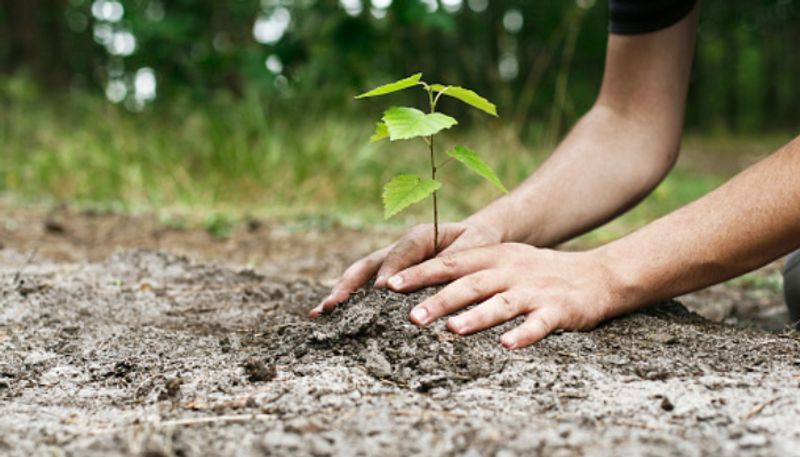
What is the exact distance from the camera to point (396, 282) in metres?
1.65

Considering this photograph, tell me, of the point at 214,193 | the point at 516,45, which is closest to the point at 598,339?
the point at 214,193

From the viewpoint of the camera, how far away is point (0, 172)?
5078mm

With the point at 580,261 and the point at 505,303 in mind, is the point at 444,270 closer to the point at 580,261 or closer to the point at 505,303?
the point at 505,303

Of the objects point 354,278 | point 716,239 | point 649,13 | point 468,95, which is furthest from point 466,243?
point 649,13

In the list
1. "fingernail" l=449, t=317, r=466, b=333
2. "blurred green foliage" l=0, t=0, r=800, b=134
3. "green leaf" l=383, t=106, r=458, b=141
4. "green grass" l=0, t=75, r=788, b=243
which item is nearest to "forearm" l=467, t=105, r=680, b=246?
"fingernail" l=449, t=317, r=466, b=333

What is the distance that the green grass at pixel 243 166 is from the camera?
4539mm

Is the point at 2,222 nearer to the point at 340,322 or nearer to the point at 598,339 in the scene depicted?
the point at 340,322

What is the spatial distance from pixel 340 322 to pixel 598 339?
0.53 m

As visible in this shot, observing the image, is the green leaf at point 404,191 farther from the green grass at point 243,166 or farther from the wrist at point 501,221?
the green grass at point 243,166

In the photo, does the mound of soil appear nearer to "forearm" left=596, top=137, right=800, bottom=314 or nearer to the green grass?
"forearm" left=596, top=137, right=800, bottom=314

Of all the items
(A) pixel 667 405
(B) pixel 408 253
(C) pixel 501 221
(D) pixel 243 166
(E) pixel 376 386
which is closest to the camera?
(A) pixel 667 405

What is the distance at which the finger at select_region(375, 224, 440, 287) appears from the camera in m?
1.71

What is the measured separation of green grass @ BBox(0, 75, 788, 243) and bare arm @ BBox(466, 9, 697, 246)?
1.80 metres

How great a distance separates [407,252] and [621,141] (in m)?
0.81
